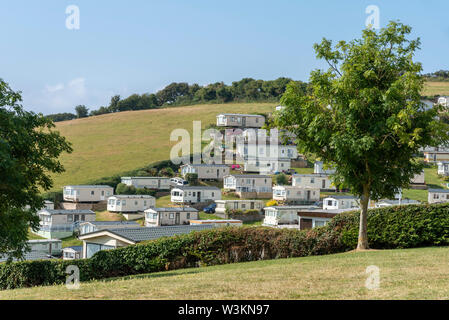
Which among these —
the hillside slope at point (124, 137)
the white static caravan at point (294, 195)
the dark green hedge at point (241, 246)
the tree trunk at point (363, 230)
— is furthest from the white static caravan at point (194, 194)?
the tree trunk at point (363, 230)

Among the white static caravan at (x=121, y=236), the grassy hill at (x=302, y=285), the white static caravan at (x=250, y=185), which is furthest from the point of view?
the white static caravan at (x=250, y=185)

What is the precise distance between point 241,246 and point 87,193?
5710 cm

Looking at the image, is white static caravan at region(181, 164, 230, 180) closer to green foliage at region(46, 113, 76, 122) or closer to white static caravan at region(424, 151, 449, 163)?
white static caravan at region(424, 151, 449, 163)

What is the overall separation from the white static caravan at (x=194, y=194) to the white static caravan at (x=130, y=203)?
4956 mm

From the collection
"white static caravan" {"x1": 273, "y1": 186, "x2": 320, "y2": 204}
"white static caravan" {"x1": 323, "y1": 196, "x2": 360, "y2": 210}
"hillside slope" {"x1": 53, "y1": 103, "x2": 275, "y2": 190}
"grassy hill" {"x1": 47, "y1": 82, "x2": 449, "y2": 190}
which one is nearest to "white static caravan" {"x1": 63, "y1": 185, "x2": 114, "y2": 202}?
"hillside slope" {"x1": 53, "y1": 103, "x2": 275, "y2": 190}

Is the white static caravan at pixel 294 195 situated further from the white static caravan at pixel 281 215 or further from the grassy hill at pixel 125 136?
the grassy hill at pixel 125 136

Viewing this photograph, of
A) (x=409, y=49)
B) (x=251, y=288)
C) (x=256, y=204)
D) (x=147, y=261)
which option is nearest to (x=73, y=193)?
(x=256, y=204)

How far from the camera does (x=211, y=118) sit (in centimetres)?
13088

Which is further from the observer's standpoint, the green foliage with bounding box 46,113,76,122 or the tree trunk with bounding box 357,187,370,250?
the green foliage with bounding box 46,113,76,122

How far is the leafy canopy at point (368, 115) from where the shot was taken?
20.0 meters

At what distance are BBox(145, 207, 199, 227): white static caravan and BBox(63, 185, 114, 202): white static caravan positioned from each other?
16.5 meters

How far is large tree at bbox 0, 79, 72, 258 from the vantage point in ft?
54.2

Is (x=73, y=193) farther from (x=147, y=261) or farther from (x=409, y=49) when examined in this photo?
(x=409, y=49)

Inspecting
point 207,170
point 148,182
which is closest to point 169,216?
point 148,182
